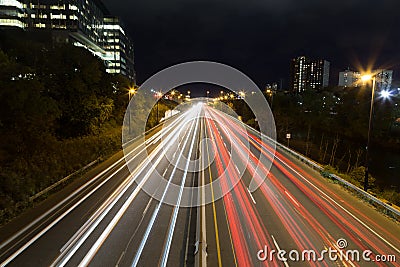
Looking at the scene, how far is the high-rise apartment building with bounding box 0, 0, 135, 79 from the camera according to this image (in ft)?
291

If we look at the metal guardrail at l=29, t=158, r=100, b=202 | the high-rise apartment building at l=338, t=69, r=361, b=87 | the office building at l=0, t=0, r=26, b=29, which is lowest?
the metal guardrail at l=29, t=158, r=100, b=202

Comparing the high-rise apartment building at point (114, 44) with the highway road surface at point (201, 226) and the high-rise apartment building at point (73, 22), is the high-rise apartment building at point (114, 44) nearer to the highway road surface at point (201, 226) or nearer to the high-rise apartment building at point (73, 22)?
the high-rise apartment building at point (73, 22)

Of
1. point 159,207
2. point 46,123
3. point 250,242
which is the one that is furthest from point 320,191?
point 46,123

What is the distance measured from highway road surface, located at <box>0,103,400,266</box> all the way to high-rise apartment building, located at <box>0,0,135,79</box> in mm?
74054

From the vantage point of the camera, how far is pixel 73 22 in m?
101

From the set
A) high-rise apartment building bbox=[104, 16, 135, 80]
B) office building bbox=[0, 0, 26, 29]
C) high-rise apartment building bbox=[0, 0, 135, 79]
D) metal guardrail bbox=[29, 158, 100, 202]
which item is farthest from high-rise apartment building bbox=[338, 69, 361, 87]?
high-rise apartment building bbox=[104, 16, 135, 80]

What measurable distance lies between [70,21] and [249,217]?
109759mm

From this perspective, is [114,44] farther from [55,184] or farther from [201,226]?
[201,226]

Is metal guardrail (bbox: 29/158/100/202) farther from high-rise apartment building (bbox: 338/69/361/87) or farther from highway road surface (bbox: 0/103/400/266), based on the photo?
high-rise apartment building (bbox: 338/69/361/87)

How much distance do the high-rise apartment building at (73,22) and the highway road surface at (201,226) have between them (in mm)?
74054

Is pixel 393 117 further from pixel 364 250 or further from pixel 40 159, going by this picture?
pixel 40 159

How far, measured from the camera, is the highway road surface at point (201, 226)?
10.4 meters

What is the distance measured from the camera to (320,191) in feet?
60.2

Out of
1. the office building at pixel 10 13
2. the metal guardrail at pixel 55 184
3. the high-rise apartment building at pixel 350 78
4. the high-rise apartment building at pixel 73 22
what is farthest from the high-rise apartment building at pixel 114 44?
the metal guardrail at pixel 55 184
